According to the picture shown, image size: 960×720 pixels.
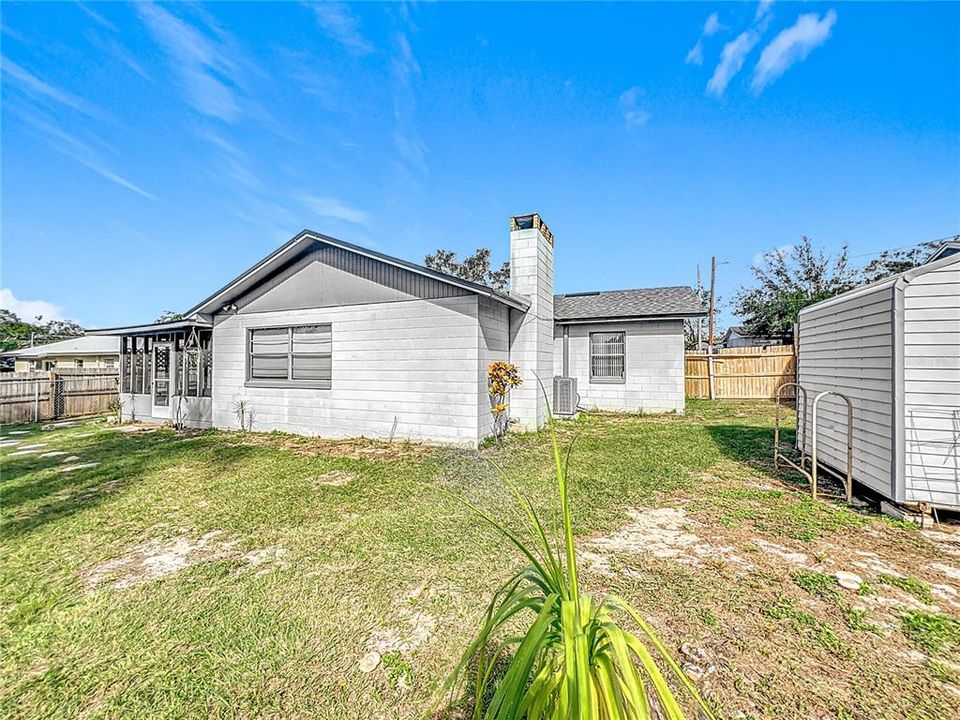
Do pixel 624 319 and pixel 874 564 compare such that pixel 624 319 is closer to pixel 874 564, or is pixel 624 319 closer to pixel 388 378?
pixel 388 378

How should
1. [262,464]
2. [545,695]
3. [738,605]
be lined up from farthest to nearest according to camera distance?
[262,464] → [738,605] → [545,695]

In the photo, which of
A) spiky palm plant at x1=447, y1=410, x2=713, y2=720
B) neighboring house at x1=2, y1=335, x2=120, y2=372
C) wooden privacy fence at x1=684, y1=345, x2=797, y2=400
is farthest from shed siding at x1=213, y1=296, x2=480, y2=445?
neighboring house at x1=2, y1=335, x2=120, y2=372

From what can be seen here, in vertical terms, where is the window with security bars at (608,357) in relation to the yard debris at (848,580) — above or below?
above

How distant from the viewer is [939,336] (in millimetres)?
3766

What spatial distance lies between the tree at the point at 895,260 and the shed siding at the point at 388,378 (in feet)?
84.0

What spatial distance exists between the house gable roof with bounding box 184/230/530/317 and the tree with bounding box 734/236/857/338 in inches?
816

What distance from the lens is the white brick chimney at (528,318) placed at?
29.4 ft

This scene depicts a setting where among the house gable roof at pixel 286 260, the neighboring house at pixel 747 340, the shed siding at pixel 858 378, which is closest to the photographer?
the shed siding at pixel 858 378

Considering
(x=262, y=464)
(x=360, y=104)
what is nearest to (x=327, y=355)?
(x=262, y=464)

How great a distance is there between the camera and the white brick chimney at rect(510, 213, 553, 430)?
896cm

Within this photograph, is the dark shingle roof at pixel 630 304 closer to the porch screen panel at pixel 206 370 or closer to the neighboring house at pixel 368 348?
the neighboring house at pixel 368 348

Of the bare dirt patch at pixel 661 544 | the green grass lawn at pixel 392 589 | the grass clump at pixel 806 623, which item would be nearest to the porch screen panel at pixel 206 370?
the green grass lawn at pixel 392 589

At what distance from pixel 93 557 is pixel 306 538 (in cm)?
170

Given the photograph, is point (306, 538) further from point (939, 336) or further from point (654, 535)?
point (939, 336)
